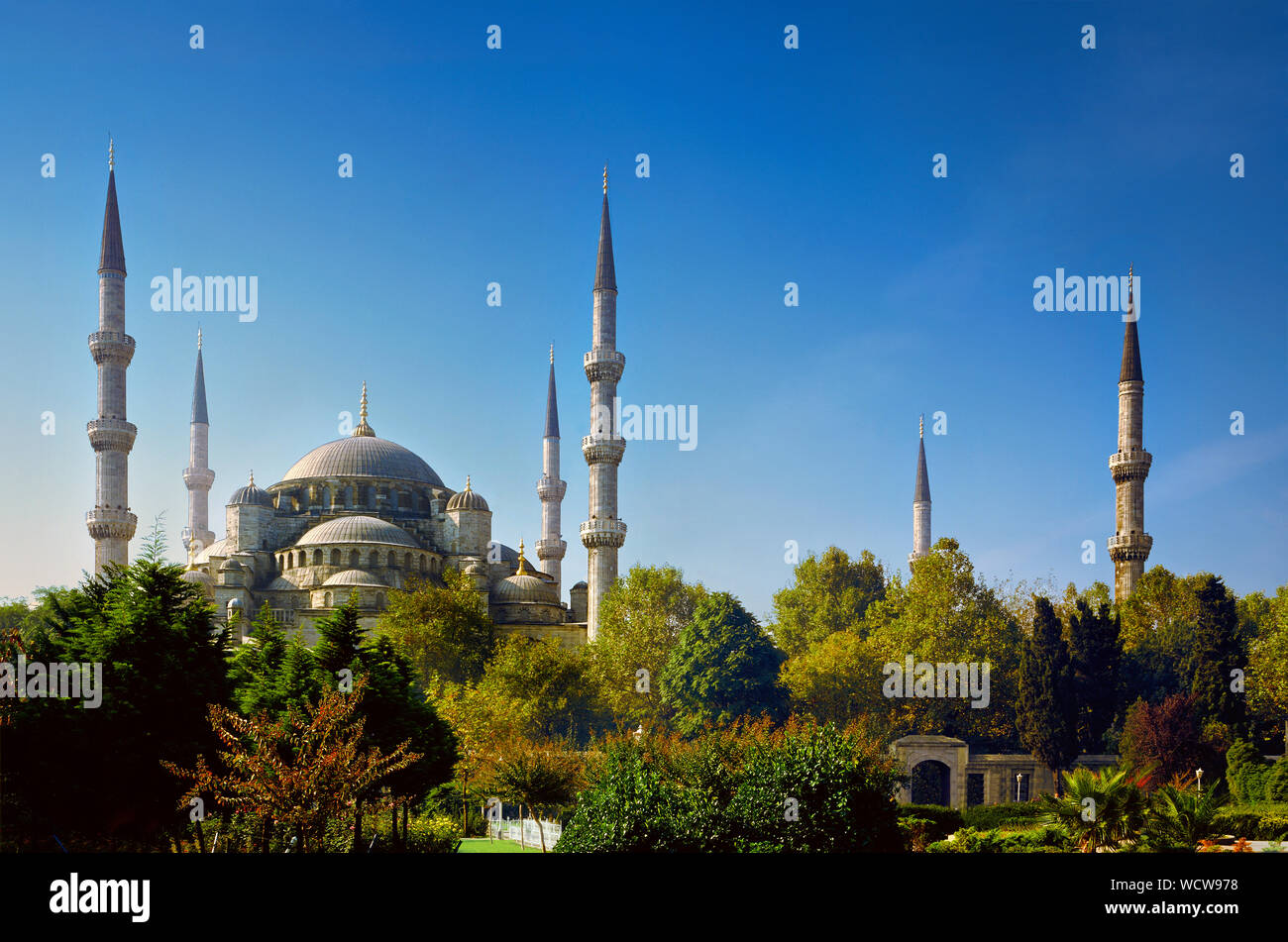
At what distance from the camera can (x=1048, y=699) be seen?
40719 mm

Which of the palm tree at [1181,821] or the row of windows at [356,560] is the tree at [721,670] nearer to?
the row of windows at [356,560]

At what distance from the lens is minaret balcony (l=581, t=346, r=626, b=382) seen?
53.3 m

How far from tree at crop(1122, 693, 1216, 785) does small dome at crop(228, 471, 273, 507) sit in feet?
150

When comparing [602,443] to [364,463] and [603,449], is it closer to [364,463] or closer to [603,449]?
[603,449]

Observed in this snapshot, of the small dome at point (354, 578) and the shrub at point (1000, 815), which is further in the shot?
the small dome at point (354, 578)

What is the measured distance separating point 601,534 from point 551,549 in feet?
52.9

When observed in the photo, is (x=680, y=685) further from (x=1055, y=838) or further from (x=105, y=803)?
(x=105, y=803)

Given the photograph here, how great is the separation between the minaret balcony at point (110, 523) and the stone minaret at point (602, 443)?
2179 cm

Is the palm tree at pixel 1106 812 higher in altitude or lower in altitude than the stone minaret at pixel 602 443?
lower

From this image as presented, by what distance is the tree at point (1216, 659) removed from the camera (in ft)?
130

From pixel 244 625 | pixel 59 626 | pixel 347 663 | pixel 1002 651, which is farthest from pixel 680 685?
pixel 59 626

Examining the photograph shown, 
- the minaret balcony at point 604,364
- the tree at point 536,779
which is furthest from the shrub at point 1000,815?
the minaret balcony at point 604,364

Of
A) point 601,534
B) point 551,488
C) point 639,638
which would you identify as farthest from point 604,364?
point 551,488

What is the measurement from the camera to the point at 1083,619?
43188 millimetres
